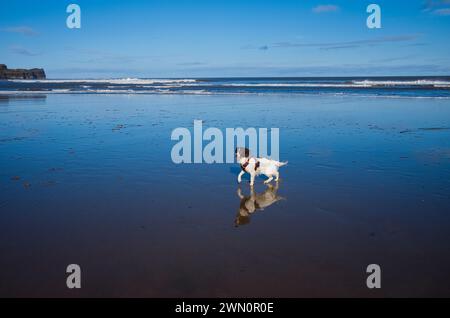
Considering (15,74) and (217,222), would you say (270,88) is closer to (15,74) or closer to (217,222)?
(217,222)

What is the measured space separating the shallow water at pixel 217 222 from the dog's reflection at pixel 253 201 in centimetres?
8

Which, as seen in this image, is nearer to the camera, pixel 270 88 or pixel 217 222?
pixel 217 222

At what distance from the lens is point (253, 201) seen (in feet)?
21.3

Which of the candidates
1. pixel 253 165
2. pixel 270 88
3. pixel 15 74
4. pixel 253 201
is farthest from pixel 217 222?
pixel 15 74

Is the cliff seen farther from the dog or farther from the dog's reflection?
the dog's reflection

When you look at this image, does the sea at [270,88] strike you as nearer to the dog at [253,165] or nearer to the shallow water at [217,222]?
the shallow water at [217,222]

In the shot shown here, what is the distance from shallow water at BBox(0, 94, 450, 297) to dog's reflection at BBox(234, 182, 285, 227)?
0.08 m

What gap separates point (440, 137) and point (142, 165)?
9767 millimetres

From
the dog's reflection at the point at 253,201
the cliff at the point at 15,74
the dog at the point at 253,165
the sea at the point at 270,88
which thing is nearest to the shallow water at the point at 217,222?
the dog's reflection at the point at 253,201

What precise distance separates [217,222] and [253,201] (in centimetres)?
121

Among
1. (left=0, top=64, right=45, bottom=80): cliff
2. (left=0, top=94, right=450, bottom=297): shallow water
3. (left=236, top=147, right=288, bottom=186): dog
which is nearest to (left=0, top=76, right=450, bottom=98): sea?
(left=0, top=94, right=450, bottom=297): shallow water

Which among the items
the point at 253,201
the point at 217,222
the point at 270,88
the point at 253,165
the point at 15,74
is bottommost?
the point at 217,222

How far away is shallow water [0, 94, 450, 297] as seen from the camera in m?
3.97
